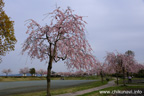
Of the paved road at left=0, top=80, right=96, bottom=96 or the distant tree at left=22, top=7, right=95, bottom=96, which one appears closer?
the distant tree at left=22, top=7, right=95, bottom=96

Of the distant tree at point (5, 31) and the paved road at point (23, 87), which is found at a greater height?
the distant tree at point (5, 31)

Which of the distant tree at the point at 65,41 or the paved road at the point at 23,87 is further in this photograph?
the paved road at the point at 23,87

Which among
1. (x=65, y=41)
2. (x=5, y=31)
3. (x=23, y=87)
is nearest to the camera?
(x=65, y=41)

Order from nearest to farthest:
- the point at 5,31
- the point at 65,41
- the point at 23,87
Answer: the point at 65,41 → the point at 5,31 → the point at 23,87

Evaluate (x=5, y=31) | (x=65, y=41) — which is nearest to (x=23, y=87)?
(x=5, y=31)

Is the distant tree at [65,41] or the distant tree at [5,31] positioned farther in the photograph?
the distant tree at [5,31]

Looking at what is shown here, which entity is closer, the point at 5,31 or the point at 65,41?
the point at 65,41

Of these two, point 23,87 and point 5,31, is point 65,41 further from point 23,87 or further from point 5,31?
point 23,87

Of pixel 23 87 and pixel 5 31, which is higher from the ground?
pixel 5 31

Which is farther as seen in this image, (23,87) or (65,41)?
(23,87)

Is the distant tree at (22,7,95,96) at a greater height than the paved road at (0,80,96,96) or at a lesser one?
greater

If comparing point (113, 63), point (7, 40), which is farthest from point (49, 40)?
point (113, 63)

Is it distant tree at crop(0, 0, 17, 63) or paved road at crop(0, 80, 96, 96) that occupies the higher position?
distant tree at crop(0, 0, 17, 63)

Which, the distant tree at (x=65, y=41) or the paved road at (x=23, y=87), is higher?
the distant tree at (x=65, y=41)
